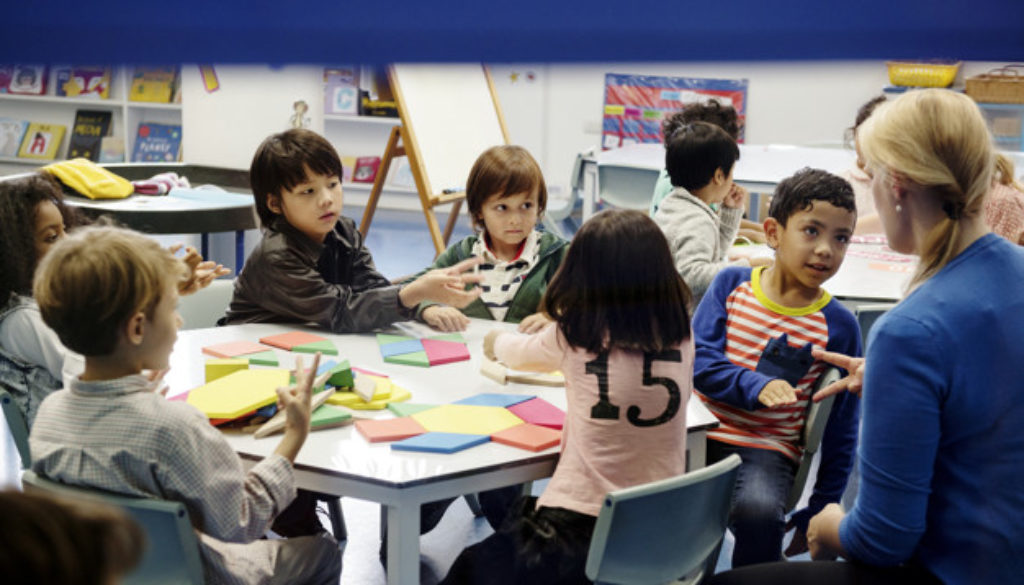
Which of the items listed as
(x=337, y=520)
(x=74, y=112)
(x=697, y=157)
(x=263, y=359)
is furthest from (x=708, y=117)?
(x=74, y=112)

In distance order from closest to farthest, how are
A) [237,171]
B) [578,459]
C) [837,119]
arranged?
[578,459] < [237,171] < [837,119]

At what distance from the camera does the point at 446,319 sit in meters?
2.09

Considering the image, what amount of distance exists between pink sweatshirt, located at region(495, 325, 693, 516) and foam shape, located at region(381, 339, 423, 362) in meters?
0.46

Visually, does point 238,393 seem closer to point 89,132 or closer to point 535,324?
point 535,324

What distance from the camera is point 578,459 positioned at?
4.95 ft

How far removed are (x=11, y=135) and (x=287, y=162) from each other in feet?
19.3

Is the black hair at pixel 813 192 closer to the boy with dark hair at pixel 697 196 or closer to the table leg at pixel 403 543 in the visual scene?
the boy with dark hair at pixel 697 196

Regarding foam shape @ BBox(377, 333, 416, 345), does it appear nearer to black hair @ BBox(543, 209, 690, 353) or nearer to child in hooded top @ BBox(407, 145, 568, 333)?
child in hooded top @ BBox(407, 145, 568, 333)

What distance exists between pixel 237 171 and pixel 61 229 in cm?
265

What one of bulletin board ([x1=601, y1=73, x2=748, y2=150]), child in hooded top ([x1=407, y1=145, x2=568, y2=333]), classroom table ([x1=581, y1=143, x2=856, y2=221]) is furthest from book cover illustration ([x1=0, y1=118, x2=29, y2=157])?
child in hooded top ([x1=407, y1=145, x2=568, y2=333])

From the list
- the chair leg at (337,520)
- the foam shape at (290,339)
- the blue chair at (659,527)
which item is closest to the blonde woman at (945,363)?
the blue chair at (659,527)

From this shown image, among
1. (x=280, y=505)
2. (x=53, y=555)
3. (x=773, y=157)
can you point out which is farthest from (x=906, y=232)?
(x=773, y=157)

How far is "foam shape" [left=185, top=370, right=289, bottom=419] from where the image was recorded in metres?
1.52

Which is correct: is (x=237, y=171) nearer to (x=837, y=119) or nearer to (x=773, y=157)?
(x=773, y=157)
